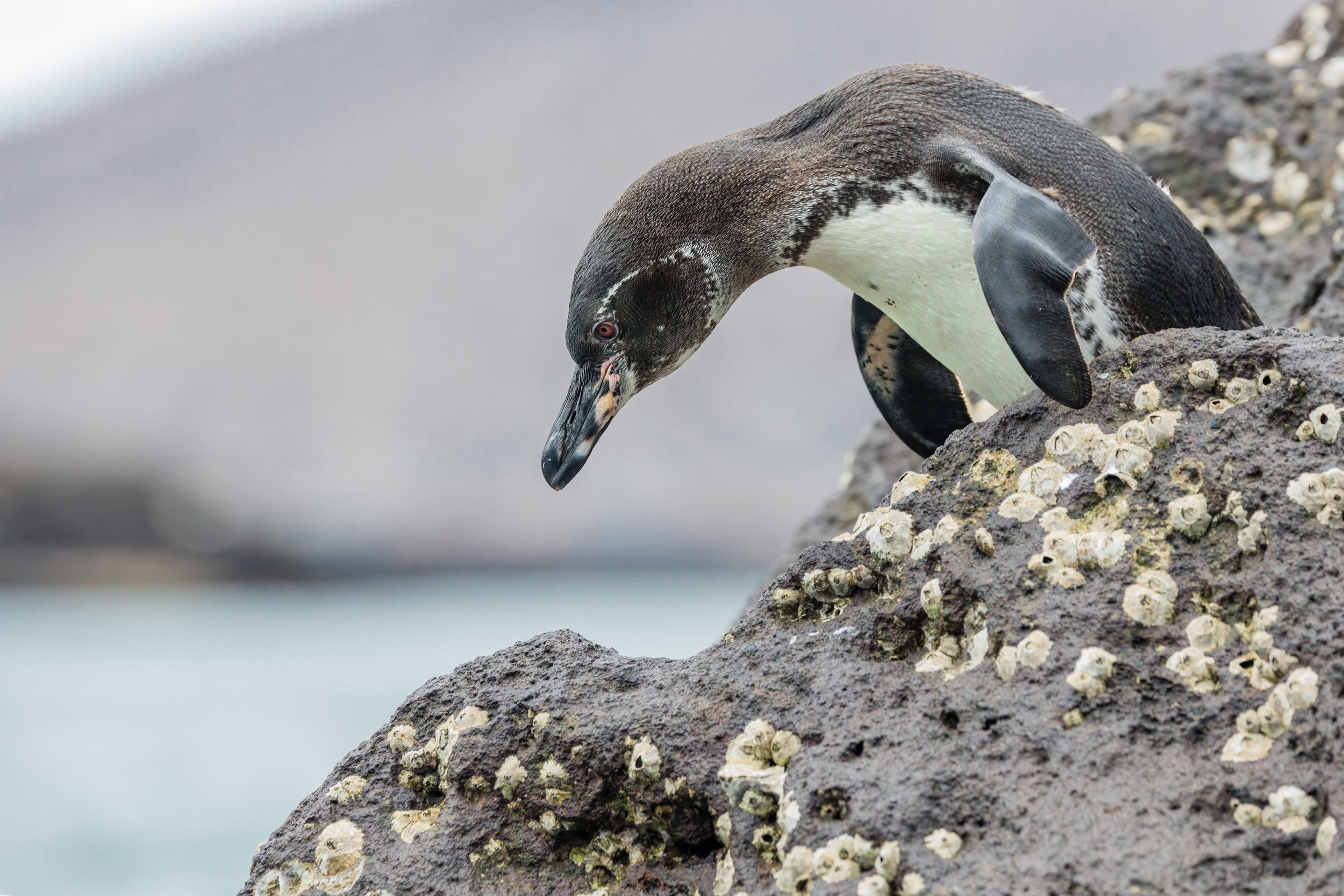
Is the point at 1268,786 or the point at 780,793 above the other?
the point at 780,793

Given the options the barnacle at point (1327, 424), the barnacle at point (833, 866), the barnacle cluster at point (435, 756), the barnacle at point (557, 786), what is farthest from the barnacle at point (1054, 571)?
the barnacle cluster at point (435, 756)

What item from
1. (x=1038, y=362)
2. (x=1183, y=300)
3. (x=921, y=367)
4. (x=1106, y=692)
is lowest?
(x=1106, y=692)

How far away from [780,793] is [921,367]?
1682 millimetres

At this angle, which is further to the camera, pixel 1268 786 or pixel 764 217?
pixel 764 217

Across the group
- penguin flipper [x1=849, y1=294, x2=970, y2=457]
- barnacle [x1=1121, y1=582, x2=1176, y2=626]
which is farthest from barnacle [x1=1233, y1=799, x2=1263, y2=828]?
penguin flipper [x1=849, y1=294, x2=970, y2=457]

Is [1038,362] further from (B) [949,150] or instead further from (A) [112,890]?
(A) [112,890]

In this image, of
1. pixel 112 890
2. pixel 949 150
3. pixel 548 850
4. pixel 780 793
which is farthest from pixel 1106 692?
pixel 112 890

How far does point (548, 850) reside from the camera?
5.60ft

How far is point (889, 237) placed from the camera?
245cm

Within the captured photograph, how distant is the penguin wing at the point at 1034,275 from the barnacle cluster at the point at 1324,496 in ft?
1.17

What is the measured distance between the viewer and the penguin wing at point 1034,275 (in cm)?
182

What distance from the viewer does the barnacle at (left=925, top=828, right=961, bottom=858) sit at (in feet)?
4.46

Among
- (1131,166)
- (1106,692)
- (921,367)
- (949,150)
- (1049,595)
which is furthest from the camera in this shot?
(921,367)

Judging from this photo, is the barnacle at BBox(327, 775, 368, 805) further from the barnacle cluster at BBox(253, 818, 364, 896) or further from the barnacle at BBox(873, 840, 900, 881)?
the barnacle at BBox(873, 840, 900, 881)
